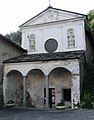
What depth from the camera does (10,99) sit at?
21.2 metres

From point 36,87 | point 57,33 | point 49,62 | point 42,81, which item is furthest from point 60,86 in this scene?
point 57,33

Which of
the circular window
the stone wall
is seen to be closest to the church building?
the circular window

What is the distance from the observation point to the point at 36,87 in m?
22.7

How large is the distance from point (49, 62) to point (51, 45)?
15.6ft

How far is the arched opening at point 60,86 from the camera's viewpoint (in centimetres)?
2142

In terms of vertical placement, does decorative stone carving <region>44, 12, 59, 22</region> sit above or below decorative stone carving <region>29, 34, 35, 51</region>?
above

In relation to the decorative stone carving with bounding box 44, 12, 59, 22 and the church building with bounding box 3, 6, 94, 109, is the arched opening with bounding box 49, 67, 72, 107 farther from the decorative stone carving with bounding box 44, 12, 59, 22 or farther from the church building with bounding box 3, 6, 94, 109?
the decorative stone carving with bounding box 44, 12, 59, 22

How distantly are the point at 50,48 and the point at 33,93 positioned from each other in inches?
188

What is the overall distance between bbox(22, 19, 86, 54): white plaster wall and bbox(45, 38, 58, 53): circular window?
1.06 feet

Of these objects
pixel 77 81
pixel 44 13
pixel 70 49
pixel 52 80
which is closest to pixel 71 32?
pixel 70 49

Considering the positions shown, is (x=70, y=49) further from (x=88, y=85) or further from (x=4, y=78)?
(x=4, y=78)

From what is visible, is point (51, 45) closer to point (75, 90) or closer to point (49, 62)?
point (49, 62)

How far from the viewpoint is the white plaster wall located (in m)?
22.7

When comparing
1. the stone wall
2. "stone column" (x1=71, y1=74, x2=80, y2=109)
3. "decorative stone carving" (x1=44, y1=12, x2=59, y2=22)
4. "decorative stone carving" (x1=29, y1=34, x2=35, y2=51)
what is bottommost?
"stone column" (x1=71, y1=74, x2=80, y2=109)
